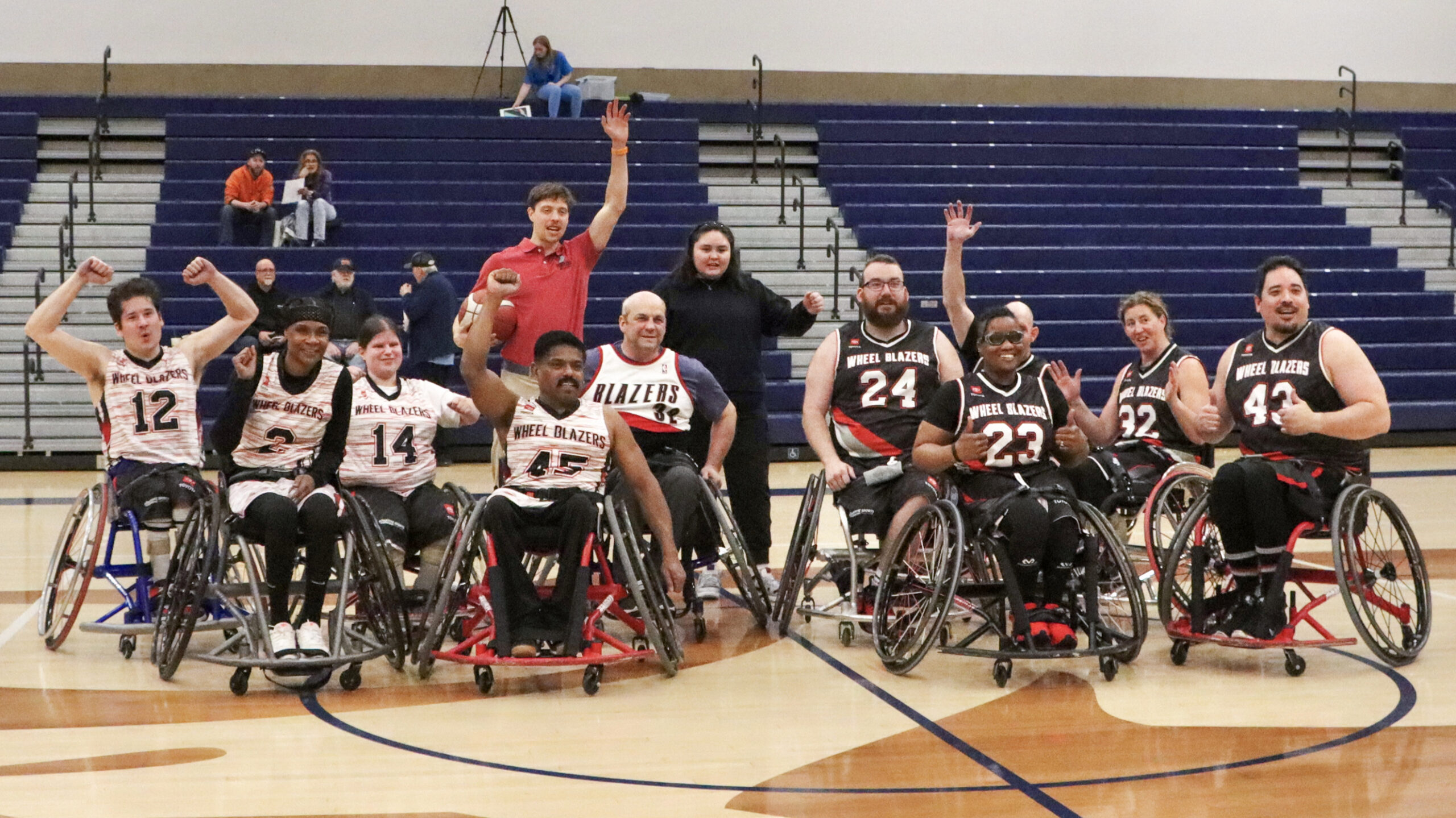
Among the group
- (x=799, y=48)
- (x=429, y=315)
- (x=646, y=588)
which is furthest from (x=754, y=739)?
(x=799, y=48)

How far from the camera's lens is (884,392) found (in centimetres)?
489

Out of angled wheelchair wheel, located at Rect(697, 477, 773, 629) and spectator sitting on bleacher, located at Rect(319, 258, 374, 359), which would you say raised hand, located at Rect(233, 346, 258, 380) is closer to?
angled wheelchair wheel, located at Rect(697, 477, 773, 629)

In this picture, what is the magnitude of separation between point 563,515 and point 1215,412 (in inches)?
75.8

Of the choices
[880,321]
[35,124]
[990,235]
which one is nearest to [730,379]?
[880,321]

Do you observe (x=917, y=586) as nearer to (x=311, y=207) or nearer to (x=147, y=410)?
(x=147, y=410)

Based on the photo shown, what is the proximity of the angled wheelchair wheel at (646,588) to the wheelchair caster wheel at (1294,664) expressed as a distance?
5.49 feet

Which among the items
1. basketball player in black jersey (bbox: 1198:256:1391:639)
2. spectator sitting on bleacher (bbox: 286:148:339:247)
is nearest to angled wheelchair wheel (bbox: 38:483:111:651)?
basketball player in black jersey (bbox: 1198:256:1391:639)

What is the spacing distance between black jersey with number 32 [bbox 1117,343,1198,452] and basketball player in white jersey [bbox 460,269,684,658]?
1.81 m

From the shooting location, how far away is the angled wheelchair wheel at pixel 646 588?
3994 millimetres

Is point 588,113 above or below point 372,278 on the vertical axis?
above

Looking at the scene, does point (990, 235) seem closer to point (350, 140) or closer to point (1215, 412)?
point (350, 140)

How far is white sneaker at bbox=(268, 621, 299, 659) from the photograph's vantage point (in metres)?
3.97

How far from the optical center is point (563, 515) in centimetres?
409

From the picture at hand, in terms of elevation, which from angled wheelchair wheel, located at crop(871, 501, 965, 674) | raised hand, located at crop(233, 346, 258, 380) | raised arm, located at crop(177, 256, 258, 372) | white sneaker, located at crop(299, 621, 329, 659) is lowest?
white sneaker, located at crop(299, 621, 329, 659)
